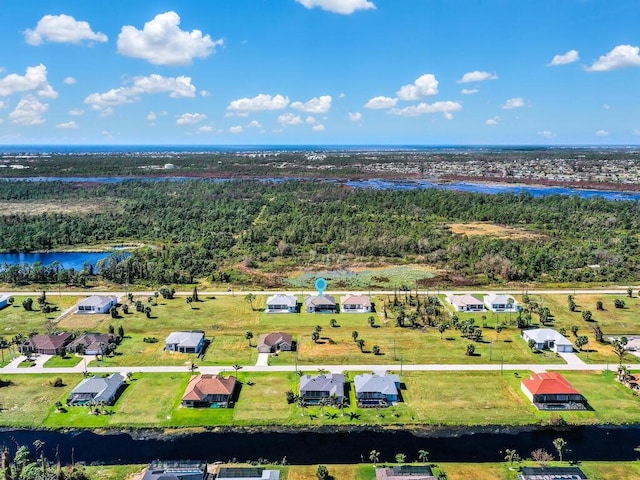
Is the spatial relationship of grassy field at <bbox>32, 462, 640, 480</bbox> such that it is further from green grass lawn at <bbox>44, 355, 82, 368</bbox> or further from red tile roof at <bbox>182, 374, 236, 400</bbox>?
green grass lawn at <bbox>44, 355, 82, 368</bbox>

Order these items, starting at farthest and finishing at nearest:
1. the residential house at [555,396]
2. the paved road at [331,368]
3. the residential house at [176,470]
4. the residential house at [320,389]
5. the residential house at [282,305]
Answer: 1. the residential house at [282,305]
2. the paved road at [331,368]
3. the residential house at [320,389]
4. the residential house at [555,396]
5. the residential house at [176,470]

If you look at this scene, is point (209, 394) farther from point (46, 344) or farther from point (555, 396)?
point (555, 396)

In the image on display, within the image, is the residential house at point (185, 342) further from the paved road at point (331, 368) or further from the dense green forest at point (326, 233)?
the dense green forest at point (326, 233)

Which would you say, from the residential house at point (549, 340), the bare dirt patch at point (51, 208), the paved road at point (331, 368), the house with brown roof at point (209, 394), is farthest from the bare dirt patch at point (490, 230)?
the bare dirt patch at point (51, 208)

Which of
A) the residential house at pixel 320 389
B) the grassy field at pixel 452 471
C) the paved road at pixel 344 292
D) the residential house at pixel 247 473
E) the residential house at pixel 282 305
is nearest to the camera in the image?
the residential house at pixel 247 473

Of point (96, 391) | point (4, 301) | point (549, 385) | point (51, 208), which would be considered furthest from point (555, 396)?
point (51, 208)

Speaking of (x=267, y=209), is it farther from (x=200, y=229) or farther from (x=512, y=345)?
(x=512, y=345)

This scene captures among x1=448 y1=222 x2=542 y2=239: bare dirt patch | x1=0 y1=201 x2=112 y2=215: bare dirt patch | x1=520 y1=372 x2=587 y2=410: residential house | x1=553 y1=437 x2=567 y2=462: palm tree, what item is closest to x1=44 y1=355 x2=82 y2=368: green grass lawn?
x1=520 y1=372 x2=587 y2=410: residential house
